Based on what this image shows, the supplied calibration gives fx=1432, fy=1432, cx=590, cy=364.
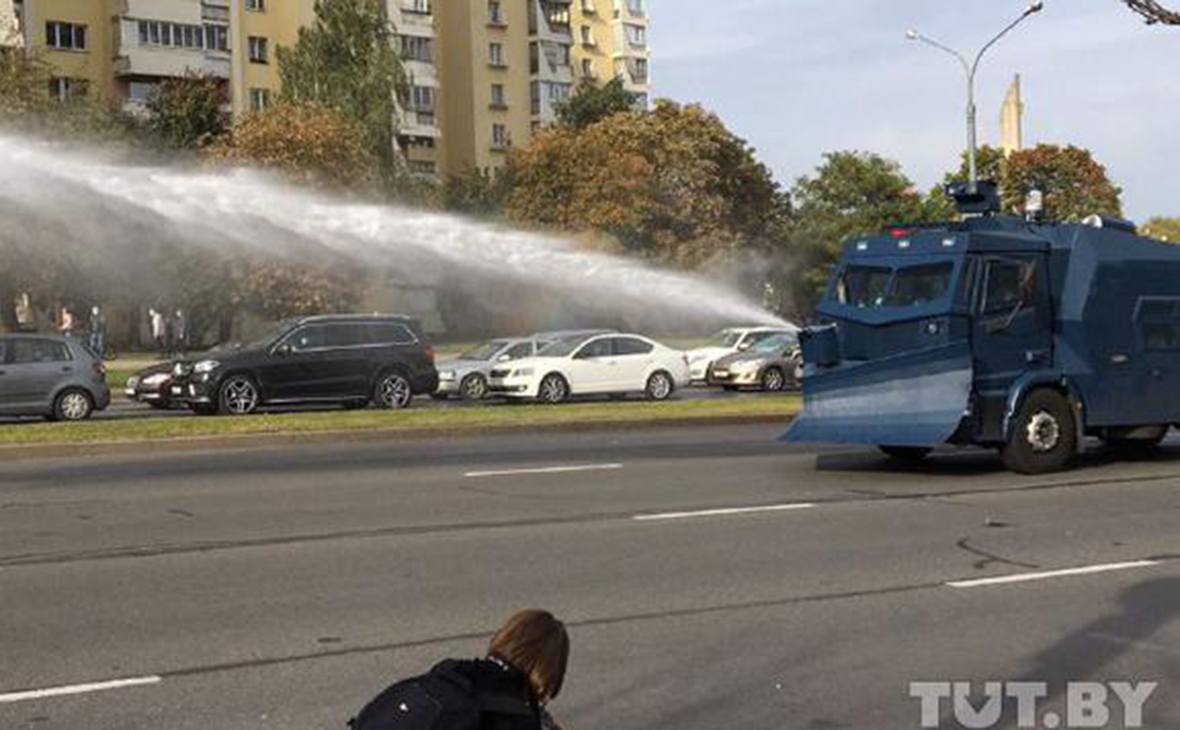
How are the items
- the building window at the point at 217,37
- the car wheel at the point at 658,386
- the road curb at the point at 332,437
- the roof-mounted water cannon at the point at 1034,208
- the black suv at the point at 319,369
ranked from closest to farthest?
1. the roof-mounted water cannon at the point at 1034,208
2. the road curb at the point at 332,437
3. the black suv at the point at 319,369
4. the car wheel at the point at 658,386
5. the building window at the point at 217,37

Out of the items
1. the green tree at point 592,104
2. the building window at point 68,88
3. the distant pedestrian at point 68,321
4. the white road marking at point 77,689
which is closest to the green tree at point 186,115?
the building window at point 68,88

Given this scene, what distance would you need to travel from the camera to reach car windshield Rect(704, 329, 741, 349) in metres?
36.6

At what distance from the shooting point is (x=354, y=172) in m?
46.0

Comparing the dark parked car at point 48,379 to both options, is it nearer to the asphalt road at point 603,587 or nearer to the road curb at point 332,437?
the road curb at point 332,437

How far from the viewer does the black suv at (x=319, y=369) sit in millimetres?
25484

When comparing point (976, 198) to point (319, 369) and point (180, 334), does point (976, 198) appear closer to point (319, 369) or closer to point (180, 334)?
point (319, 369)

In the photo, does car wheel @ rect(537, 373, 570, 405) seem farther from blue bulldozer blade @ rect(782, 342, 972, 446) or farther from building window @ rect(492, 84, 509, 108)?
A: building window @ rect(492, 84, 509, 108)

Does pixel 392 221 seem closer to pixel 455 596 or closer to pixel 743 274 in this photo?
pixel 743 274

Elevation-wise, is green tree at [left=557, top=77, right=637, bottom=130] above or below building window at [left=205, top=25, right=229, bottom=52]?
below

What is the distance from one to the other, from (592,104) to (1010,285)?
66949mm

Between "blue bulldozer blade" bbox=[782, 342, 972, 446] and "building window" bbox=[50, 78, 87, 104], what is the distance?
4118 centimetres

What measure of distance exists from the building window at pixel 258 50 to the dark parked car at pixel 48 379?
52224 millimetres

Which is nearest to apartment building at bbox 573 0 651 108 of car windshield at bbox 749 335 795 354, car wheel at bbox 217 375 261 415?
car windshield at bbox 749 335 795 354

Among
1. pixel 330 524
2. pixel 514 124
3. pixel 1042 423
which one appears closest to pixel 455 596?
pixel 330 524
